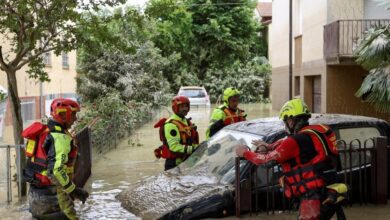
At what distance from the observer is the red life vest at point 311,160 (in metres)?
4.18

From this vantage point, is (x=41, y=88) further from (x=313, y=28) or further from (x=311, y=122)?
(x=311, y=122)

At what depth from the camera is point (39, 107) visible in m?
21.2

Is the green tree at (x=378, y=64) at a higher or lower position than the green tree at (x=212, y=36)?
lower

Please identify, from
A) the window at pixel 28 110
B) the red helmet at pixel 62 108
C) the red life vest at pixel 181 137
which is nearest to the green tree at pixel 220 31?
the window at pixel 28 110

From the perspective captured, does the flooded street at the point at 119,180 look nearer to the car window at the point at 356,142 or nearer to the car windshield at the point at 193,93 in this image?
the car window at the point at 356,142

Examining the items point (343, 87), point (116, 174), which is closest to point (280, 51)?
point (343, 87)

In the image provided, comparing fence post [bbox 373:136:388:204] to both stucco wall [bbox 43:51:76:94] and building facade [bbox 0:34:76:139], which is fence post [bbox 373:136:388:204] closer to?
building facade [bbox 0:34:76:139]

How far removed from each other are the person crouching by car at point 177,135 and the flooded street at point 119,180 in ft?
3.13

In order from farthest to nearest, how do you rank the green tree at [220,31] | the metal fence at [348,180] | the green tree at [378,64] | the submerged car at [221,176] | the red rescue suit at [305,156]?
the green tree at [220,31] < the green tree at [378,64] < the metal fence at [348,180] < the submerged car at [221,176] < the red rescue suit at [305,156]

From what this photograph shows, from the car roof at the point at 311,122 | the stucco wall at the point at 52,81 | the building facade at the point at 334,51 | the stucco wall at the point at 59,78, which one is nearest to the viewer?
the car roof at the point at 311,122

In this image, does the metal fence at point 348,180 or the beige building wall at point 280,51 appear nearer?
the metal fence at point 348,180

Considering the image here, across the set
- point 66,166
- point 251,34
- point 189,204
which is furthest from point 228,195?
point 251,34

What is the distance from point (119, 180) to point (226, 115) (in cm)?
299

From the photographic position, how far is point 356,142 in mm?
6285
